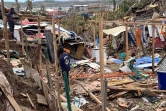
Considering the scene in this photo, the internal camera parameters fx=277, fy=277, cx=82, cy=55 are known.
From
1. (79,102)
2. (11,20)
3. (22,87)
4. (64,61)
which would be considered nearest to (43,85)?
(22,87)

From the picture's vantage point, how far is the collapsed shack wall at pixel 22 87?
673 centimetres

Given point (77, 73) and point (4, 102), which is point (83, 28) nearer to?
point (77, 73)

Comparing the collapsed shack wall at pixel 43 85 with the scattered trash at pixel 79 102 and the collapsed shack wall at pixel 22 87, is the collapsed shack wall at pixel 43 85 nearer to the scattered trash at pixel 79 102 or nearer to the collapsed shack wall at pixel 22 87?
the collapsed shack wall at pixel 22 87

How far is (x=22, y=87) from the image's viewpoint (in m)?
7.80

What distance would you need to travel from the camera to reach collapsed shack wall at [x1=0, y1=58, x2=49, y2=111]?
6.73m

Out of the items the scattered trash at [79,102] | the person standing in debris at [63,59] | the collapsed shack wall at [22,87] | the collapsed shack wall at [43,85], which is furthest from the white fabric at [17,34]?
the scattered trash at [79,102]

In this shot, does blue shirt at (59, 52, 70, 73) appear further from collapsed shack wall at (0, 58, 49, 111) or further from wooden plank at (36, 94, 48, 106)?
wooden plank at (36, 94, 48, 106)

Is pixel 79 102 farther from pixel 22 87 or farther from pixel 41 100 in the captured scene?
pixel 22 87

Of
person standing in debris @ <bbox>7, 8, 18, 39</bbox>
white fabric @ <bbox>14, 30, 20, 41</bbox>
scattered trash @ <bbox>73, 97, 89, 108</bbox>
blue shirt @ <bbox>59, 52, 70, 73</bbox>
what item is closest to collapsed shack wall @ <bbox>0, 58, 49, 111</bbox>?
blue shirt @ <bbox>59, 52, 70, 73</bbox>

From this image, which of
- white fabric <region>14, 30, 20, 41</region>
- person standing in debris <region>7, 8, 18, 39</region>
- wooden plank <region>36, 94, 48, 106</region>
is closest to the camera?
wooden plank <region>36, 94, 48, 106</region>

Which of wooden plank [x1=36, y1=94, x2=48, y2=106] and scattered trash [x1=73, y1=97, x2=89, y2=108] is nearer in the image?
wooden plank [x1=36, y1=94, x2=48, y2=106]

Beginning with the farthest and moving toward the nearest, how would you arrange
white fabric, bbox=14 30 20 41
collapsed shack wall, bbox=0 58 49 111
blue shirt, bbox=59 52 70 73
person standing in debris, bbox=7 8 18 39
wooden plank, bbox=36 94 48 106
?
1. white fabric, bbox=14 30 20 41
2. person standing in debris, bbox=7 8 18 39
3. blue shirt, bbox=59 52 70 73
4. wooden plank, bbox=36 94 48 106
5. collapsed shack wall, bbox=0 58 49 111

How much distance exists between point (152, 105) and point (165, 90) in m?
0.78

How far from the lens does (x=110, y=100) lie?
845 cm
